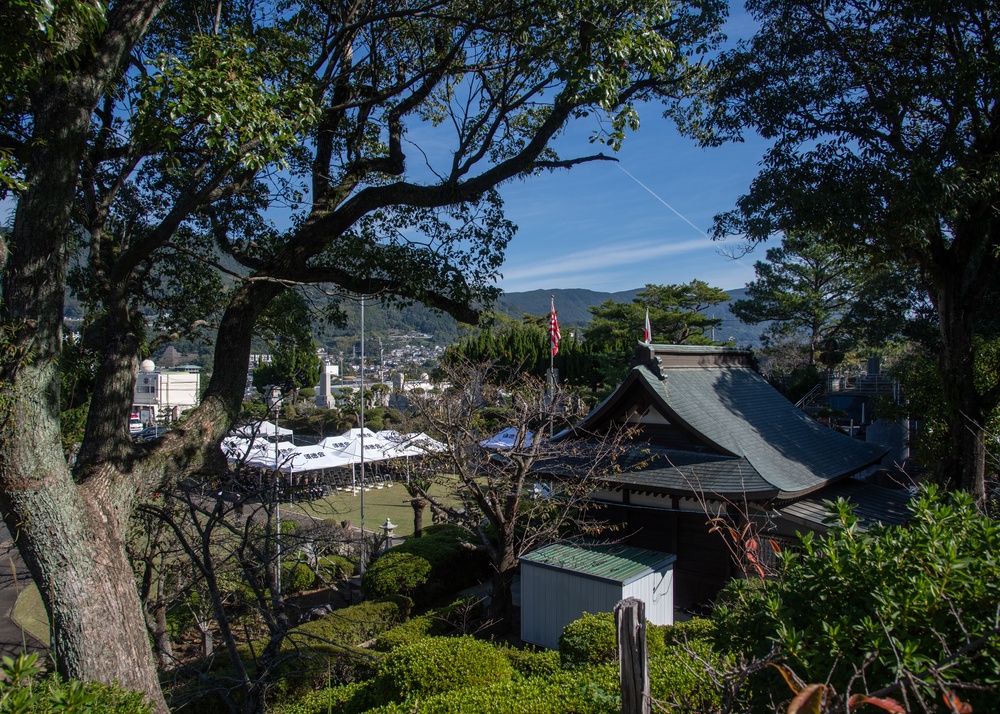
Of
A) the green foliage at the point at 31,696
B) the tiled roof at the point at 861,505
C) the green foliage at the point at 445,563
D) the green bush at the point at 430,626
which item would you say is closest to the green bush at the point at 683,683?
the green foliage at the point at 31,696

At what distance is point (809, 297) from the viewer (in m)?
30.1

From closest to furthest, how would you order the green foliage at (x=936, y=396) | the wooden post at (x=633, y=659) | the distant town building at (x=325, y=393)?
the wooden post at (x=633, y=659), the green foliage at (x=936, y=396), the distant town building at (x=325, y=393)

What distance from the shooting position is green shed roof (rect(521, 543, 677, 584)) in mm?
9198

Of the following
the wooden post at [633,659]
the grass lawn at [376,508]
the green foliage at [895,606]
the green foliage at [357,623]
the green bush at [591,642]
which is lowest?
the grass lawn at [376,508]

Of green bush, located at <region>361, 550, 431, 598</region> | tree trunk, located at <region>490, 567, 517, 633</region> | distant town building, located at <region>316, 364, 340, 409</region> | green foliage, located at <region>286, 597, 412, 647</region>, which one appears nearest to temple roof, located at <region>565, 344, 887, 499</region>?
tree trunk, located at <region>490, 567, 517, 633</region>

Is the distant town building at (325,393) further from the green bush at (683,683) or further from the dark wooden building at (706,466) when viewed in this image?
the green bush at (683,683)

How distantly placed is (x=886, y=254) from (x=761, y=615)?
35.2 ft

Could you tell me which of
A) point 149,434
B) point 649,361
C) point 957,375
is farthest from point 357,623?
point 957,375

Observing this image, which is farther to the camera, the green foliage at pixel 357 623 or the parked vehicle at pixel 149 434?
the green foliage at pixel 357 623

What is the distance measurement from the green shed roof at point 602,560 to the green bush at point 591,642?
1.69 metres

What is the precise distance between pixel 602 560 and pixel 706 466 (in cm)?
240

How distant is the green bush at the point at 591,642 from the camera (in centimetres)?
681

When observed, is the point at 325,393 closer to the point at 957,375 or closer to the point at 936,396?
the point at 936,396

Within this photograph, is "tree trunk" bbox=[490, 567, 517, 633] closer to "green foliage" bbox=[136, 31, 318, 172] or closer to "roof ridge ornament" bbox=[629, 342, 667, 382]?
"roof ridge ornament" bbox=[629, 342, 667, 382]
